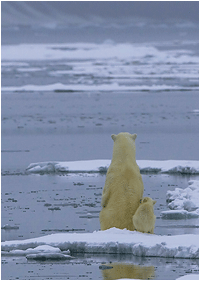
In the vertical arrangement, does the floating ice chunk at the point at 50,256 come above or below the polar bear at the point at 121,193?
below

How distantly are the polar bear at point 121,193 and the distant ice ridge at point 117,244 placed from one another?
211 millimetres

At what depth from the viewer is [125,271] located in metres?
6.46

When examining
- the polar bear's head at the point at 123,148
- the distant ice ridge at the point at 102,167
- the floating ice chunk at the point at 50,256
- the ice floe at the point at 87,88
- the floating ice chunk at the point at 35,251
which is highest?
the ice floe at the point at 87,88

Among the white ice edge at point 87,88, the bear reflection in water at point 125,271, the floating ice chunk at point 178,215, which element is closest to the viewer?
the bear reflection in water at point 125,271

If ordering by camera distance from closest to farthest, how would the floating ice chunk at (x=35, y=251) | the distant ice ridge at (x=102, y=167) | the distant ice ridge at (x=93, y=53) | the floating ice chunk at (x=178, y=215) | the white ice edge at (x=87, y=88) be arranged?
the floating ice chunk at (x=35, y=251) < the floating ice chunk at (x=178, y=215) < the distant ice ridge at (x=102, y=167) < the white ice edge at (x=87, y=88) < the distant ice ridge at (x=93, y=53)

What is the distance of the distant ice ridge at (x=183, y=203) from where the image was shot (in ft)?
30.3

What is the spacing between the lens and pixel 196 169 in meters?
13.1

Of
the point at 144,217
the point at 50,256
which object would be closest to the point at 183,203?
the point at 144,217

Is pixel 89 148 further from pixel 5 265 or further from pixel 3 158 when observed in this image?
pixel 5 265

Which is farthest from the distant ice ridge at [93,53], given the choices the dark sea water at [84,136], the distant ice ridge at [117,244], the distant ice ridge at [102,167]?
the distant ice ridge at [117,244]

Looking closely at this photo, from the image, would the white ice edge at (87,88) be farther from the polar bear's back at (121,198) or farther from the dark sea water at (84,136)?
the polar bear's back at (121,198)

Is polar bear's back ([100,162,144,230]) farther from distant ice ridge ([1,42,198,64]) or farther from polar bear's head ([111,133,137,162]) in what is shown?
distant ice ridge ([1,42,198,64])

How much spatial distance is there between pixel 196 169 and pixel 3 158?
5733mm

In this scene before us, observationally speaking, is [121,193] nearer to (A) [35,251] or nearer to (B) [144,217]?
(B) [144,217]
